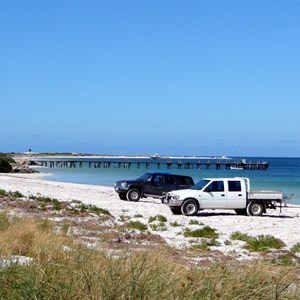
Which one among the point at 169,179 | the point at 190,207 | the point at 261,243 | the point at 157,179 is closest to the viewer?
the point at 261,243

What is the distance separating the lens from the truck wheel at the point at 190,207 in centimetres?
2462

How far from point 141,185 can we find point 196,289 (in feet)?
85.8

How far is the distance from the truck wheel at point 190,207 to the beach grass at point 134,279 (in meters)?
17.6

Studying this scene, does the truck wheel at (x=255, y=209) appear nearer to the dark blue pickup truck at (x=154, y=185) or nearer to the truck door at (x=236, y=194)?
the truck door at (x=236, y=194)

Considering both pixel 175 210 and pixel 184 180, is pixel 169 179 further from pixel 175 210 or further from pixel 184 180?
pixel 175 210

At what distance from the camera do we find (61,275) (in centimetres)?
607

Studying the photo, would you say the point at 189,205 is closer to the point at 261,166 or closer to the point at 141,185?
the point at 141,185

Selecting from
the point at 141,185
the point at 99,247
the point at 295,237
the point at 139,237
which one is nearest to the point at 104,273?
the point at 99,247

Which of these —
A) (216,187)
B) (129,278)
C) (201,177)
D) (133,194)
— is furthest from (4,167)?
(129,278)

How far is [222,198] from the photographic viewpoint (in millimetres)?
25141

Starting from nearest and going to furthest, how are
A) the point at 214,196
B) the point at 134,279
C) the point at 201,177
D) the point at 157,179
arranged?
1. the point at 134,279
2. the point at 214,196
3. the point at 157,179
4. the point at 201,177

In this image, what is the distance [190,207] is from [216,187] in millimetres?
1435

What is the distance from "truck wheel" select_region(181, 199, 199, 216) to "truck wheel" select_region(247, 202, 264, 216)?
2.29m

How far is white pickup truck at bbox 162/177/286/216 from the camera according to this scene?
24.7 metres
